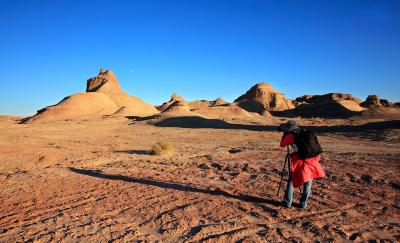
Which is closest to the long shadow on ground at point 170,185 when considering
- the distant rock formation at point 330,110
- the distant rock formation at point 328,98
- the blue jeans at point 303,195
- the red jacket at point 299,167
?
the blue jeans at point 303,195

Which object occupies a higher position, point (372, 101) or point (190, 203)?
point (372, 101)

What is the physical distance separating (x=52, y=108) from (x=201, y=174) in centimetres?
6677

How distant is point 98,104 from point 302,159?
75.7 metres

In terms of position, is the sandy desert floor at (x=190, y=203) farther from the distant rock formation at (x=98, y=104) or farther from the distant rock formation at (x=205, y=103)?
the distant rock formation at (x=205, y=103)

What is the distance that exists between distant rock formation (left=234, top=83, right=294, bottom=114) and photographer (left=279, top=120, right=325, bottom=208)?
83.7m

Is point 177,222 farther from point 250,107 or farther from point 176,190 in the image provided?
point 250,107

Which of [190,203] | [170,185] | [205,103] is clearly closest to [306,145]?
[190,203]

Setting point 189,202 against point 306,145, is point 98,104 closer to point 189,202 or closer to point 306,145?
point 189,202

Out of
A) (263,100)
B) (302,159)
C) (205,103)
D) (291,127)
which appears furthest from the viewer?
(205,103)

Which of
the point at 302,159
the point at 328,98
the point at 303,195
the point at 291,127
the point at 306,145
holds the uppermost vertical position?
the point at 328,98

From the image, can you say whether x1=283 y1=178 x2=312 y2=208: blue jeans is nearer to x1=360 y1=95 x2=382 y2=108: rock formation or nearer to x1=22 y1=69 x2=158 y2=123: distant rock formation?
x1=22 y1=69 x2=158 y2=123: distant rock formation

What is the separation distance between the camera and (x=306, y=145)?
6.21 meters

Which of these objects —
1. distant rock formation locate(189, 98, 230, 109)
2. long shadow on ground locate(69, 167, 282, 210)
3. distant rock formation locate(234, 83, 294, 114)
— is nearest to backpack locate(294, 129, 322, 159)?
long shadow on ground locate(69, 167, 282, 210)

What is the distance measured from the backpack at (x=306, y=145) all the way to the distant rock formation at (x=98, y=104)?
6090 cm
